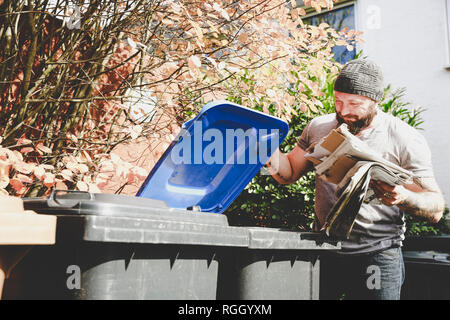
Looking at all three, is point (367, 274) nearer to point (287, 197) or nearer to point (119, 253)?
point (119, 253)

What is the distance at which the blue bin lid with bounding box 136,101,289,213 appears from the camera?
2.24 metres

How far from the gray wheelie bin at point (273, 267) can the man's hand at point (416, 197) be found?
351 millimetres

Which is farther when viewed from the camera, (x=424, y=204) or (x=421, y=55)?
(x=421, y=55)

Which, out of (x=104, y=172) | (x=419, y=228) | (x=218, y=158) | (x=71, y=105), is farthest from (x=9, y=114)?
(x=419, y=228)

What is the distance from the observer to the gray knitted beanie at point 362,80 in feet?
7.38

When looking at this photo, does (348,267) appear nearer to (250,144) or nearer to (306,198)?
(250,144)

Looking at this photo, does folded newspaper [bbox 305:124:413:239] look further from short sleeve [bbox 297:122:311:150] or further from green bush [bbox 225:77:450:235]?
green bush [bbox 225:77:450:235]

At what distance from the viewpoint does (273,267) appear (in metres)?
2.00

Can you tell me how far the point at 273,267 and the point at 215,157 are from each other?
2.49 feet

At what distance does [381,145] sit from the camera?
7.38 feet

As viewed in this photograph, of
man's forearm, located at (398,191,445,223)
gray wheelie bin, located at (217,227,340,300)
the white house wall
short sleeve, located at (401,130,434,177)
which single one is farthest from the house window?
gray wheelie bin, located at (217,227,340,300)

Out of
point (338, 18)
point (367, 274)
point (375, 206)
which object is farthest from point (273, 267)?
point (338, 18)

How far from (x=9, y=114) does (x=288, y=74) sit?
2218mm

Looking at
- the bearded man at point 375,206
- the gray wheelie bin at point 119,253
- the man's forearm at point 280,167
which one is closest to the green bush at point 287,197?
the man's forearm at point 280,167
